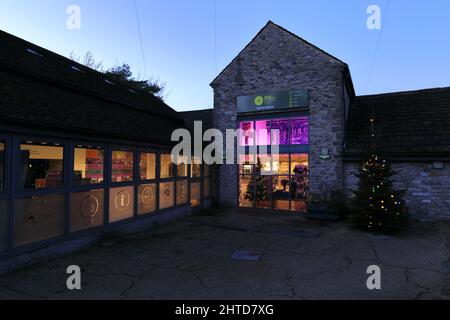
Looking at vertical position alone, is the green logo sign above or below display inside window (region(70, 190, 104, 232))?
above

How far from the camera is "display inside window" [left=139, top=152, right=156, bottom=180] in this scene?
10000 mm

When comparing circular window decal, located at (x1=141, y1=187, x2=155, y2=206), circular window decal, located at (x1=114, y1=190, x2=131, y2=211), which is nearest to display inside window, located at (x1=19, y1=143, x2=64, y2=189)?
circular window decal, located at (x1=114, y1=190, x2=131, y2=211)

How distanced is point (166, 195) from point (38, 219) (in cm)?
514

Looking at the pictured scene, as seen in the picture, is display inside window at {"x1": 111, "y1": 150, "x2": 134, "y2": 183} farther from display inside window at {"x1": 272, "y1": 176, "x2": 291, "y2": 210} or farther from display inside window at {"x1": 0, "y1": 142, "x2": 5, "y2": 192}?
display inside window at {"x1": 272, "y1": 176, "x2": 291, "y2": 210}

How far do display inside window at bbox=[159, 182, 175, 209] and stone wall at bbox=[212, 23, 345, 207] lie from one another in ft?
13.6

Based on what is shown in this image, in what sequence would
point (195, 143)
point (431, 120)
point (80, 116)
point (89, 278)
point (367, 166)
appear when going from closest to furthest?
point (89, 278) < point (80, 116) < point (367, 166) < point (431, 120) < point (195, 143)

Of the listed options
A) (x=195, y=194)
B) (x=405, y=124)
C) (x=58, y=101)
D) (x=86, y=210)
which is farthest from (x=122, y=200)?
(x=405, y=124)

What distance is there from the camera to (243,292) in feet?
16.3

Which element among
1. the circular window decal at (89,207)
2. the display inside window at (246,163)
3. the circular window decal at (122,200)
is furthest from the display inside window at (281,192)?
the circular window decal at (89,207)

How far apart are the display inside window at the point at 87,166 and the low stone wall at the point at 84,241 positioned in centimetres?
154

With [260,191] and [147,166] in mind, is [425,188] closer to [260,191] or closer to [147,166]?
[260,191]

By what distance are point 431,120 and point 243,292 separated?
12288 mm

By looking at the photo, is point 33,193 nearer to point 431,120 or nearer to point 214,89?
point 214,89
